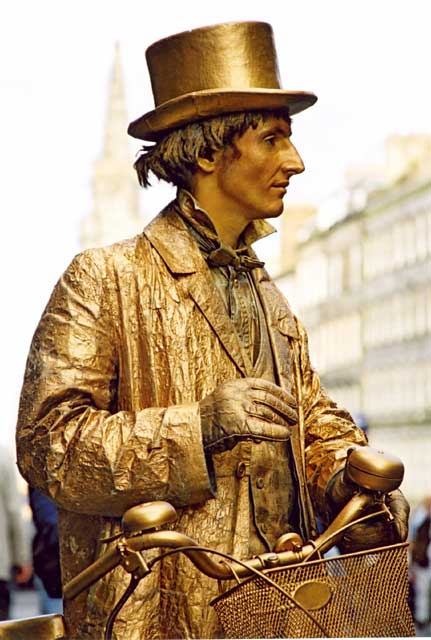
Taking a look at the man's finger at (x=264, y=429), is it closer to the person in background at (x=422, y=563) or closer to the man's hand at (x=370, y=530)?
the man's hand at (x=370, y=530)

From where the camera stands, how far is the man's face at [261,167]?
344cm

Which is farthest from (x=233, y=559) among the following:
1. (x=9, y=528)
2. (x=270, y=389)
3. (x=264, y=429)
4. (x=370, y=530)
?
(x=9, y=528)

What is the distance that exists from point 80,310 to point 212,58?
632 millimetres

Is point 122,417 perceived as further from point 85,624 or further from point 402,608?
point 402,608

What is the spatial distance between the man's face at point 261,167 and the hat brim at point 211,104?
0.06m

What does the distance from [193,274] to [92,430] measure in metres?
0.47

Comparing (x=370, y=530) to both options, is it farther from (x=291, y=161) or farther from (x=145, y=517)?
(x=291, y=161)

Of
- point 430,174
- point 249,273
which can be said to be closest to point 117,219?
point 430,174

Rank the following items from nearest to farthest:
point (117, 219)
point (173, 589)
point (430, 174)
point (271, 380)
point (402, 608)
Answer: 1. point (402, 608)
2. point (173, 589)
3. point (271, 380)
4. point (117, 219)
5. point (430, 174)

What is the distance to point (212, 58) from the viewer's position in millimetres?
3414

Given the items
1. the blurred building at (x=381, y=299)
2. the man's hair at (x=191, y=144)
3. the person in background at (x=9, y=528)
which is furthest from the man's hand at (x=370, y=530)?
the blurred building at (x=381, y=299)

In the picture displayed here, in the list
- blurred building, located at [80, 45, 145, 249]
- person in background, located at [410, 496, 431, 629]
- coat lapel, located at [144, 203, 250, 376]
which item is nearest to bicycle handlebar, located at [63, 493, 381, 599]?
coat lapel, located at [144, 203, 250, 376]

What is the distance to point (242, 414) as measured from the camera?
3057mm

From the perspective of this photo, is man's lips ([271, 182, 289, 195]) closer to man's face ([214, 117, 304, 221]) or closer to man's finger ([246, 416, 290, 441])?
man's face ([214, 117, 304, 221])
